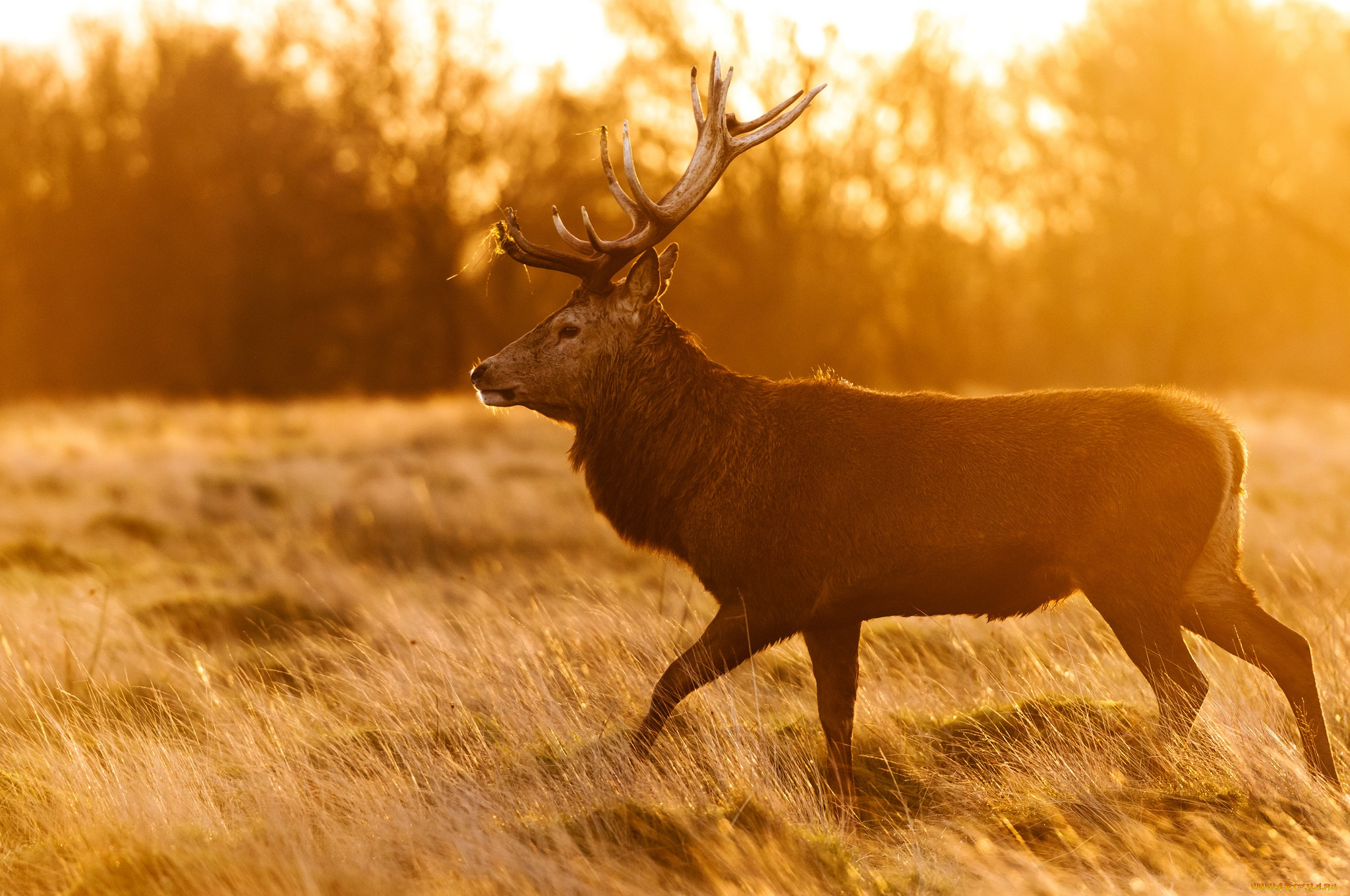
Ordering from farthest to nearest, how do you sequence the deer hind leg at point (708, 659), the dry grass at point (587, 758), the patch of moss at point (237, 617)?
the patch of moss at point (237, 617)
the deer hind leg at point (708, 659)
the dry grass at point (587, 758)

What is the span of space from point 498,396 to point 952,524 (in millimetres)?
2158

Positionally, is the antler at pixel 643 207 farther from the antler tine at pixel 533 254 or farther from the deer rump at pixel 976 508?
the deer rump at pixel 976 508

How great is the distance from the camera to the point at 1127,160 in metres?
33.1

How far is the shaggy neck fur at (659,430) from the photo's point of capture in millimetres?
5926

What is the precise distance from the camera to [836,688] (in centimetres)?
577

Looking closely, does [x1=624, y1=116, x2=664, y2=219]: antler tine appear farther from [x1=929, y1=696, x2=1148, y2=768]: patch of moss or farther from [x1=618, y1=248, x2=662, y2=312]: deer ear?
[x1=929, y1=696, x2=1148, y2=768]: patch of moss

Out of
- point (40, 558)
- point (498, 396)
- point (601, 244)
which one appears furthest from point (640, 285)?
point (40, 558)

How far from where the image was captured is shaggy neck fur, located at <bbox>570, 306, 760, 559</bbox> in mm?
5926

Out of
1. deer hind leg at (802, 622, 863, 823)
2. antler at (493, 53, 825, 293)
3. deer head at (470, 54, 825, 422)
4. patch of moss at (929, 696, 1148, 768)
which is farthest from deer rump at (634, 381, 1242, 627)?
antler at (493, 53, 825, 293)

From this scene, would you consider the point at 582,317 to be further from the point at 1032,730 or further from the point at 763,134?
the point at 1032,730

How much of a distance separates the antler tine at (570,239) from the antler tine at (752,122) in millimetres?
1078

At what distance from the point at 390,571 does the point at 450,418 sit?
34.1 ft

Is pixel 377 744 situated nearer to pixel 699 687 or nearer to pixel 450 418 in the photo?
pixel 699 687

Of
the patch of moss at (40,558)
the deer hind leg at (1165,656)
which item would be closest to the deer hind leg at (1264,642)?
the deer hind leg at (1165,656)
